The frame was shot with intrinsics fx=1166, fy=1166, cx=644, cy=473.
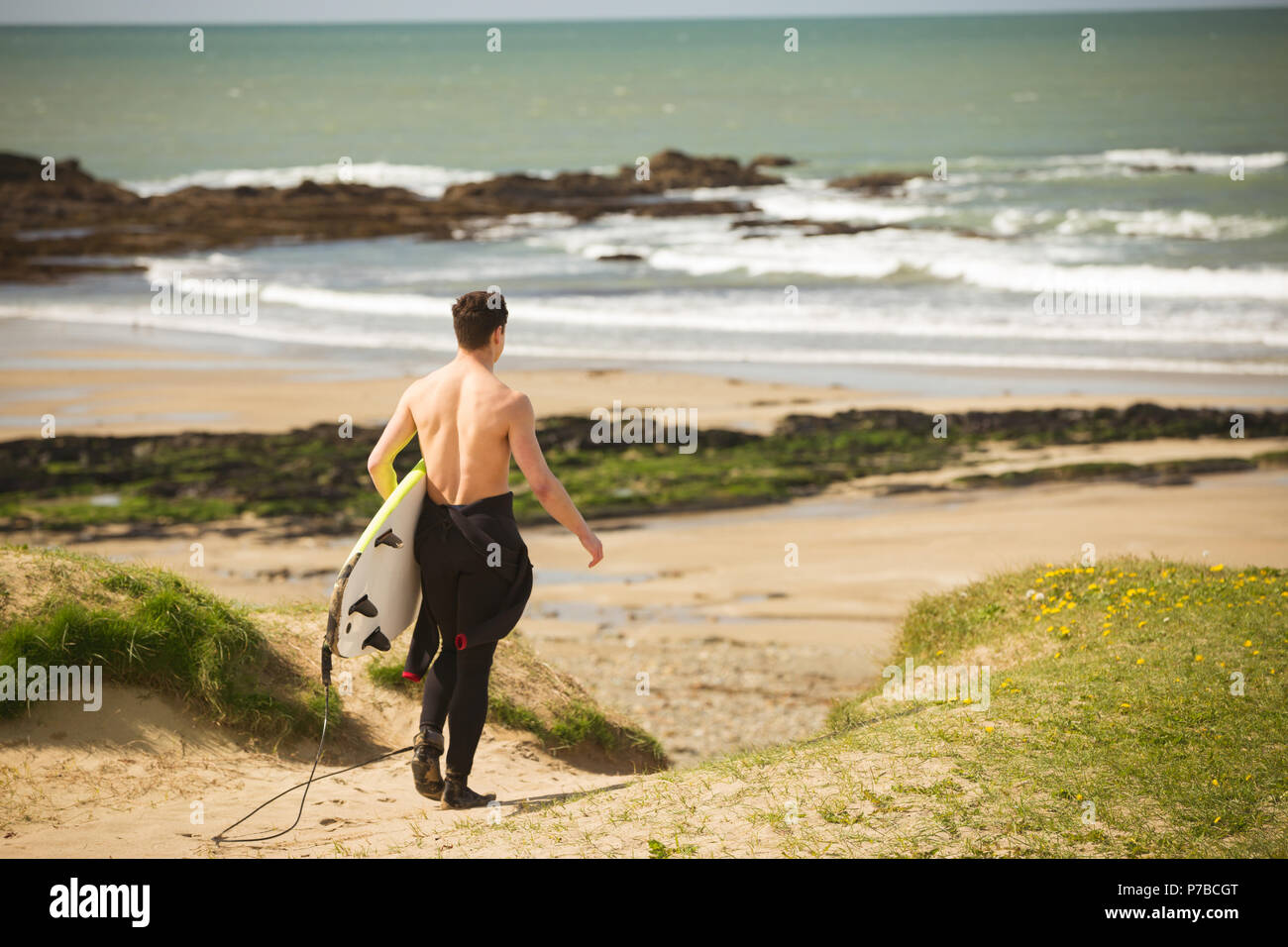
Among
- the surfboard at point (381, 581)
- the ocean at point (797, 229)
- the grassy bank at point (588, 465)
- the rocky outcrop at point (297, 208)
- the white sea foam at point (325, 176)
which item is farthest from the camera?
the white sea foam at point (325, 176)

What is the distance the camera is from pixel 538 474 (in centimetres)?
484

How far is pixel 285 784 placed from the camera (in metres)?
5.59

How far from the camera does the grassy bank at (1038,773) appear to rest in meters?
4.27

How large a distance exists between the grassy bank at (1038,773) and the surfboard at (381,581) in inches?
37.7

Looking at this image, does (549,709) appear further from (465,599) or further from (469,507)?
(469,507)

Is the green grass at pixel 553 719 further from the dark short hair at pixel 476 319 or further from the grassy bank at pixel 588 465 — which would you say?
the grassy bank at pixel 588 465

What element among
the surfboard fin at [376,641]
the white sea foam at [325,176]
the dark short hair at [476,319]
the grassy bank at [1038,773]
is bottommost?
the grassy bank at [1038,773]

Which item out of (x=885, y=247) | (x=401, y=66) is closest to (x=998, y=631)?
(x=885, y=247)

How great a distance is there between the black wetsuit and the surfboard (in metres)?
0.08

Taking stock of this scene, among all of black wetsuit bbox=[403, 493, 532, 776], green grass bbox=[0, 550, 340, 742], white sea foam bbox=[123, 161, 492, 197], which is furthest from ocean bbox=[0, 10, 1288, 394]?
black wetsuit bbox=[403, 493, 532, 776]

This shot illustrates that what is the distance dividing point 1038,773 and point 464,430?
9.07ft

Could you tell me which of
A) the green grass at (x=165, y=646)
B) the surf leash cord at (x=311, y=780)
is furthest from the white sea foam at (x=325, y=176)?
the surf leash cord at (x=311, y=780)

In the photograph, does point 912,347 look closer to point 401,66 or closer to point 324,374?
point 324,374

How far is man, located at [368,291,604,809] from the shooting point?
4945 millimetres
